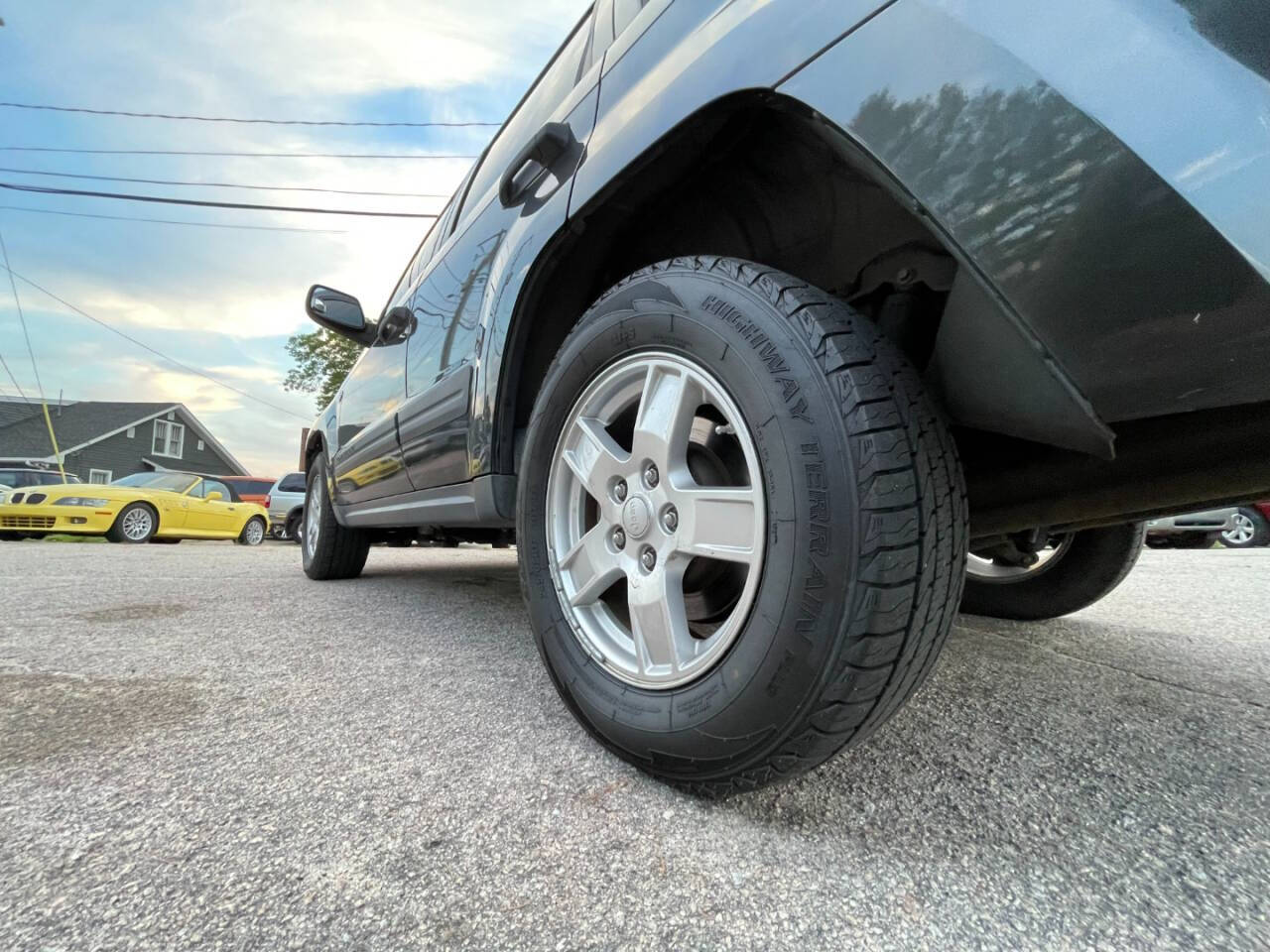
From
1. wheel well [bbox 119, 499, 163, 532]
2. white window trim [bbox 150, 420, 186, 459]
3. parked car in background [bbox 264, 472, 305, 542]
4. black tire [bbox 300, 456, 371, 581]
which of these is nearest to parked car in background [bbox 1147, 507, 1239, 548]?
black tire [bbox 300, 456, 371, 581]

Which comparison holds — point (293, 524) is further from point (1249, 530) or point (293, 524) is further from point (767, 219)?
point (1249, 530)

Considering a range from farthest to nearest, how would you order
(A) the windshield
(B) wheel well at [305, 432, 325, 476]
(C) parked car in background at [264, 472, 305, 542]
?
(C) parked car in background at [264, 472, 305, 542] < (A) the windshield < (B) wheel well at [305, 432, 325, 476]

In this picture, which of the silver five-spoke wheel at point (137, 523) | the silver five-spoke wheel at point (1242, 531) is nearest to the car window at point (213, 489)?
the silver five-spoke wheel at point (137, 523)

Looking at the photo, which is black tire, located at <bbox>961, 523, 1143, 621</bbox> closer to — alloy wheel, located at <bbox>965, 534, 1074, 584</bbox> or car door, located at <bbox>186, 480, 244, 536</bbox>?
alloy wheel, located at <bbox>965, 534, 1074, 584</bbox>

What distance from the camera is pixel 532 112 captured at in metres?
2.05

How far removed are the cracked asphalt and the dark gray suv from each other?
0.50 ft

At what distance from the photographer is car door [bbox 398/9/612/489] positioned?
1.56 m

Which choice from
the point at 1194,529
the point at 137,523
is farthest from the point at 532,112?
the point at 137,523

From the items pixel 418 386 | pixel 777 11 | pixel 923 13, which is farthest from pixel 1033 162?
pixel 418 386

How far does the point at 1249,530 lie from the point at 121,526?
17.8m

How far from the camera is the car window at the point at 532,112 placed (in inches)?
71.5

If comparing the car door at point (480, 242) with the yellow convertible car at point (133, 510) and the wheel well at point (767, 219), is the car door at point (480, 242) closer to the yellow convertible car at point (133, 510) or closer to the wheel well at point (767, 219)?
the wheel well at point (767, 219)

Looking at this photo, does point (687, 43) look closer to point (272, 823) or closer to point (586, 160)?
point (586, 160)

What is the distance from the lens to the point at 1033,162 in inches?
28.4
